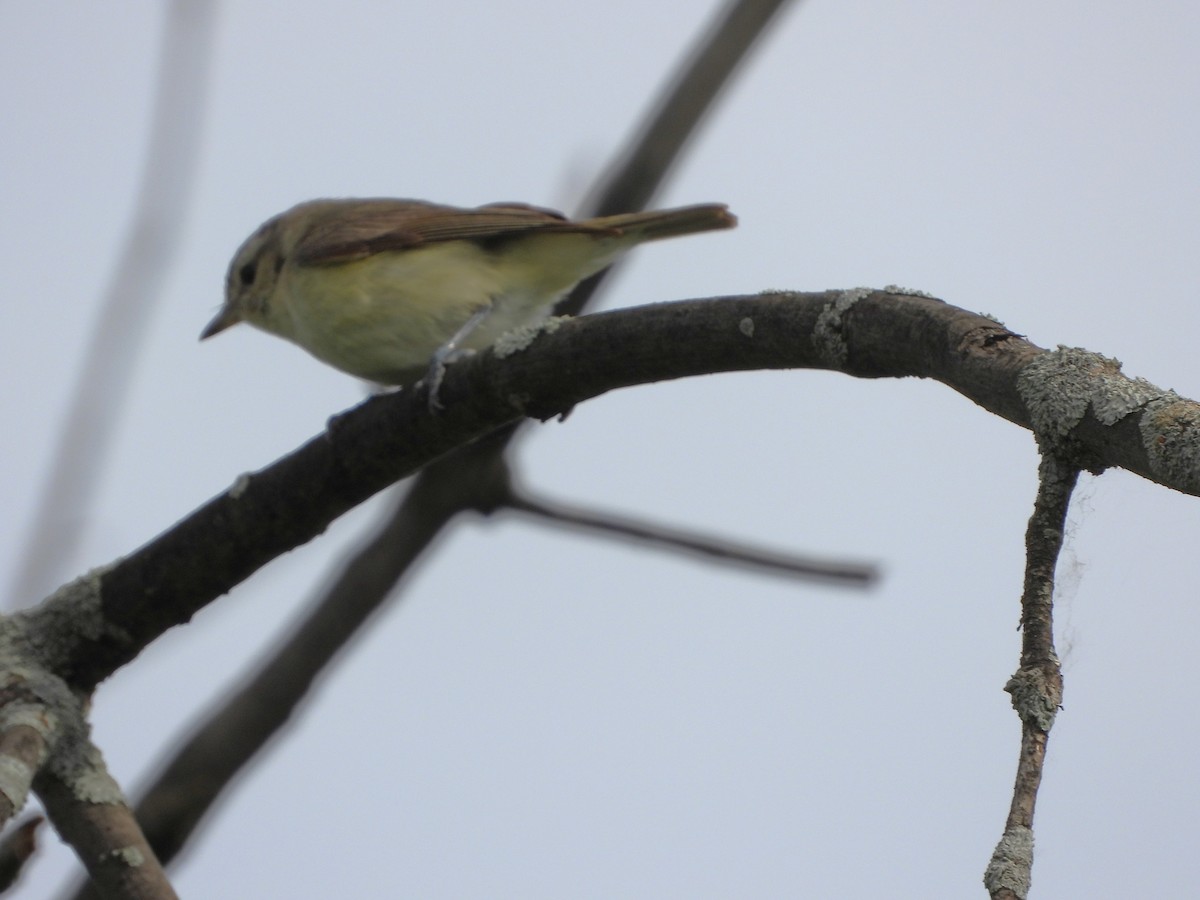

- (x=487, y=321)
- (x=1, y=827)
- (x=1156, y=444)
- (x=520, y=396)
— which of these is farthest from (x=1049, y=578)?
(x=487, y=321)

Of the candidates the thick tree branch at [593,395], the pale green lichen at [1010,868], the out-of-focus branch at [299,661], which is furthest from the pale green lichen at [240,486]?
the pale green lichen at [1010,868]

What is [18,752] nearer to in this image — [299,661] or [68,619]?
[68,619]

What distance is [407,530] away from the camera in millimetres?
4699

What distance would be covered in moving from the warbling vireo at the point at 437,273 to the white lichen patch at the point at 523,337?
159 centimetres

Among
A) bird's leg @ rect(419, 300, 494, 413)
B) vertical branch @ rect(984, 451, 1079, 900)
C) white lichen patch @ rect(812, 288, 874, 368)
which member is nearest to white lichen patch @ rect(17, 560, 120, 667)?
bird's leg @ rect(419, 300, 494, 413)

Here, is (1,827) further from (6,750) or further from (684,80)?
(684,80)

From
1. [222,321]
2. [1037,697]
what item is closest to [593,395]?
[1037,697]

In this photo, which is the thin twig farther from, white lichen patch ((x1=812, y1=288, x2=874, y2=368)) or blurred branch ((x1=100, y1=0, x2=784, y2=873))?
white lichen patch ((x1=812, y1=288, x2=874, y2=368))

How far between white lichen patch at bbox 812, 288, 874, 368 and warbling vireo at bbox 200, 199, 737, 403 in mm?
2229

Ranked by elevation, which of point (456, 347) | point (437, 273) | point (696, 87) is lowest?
point (456, 347)

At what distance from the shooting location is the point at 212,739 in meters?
4.36

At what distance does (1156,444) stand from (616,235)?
326 cm

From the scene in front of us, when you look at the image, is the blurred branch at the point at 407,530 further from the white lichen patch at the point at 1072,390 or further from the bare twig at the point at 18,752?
the white lichen patch at the point at 1072,390

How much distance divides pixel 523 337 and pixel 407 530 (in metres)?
1.78
